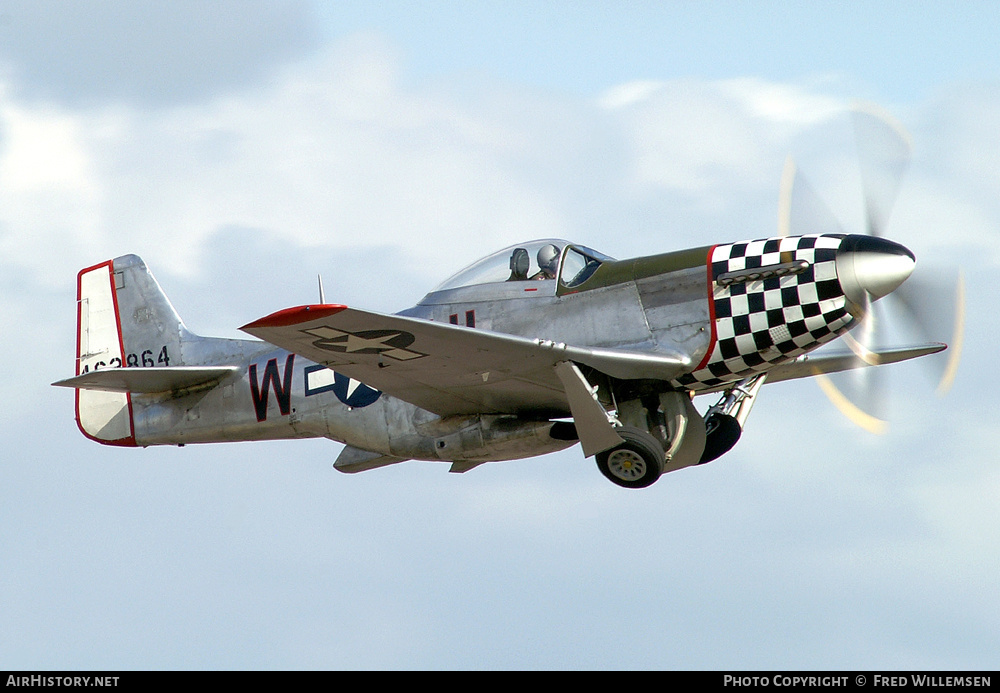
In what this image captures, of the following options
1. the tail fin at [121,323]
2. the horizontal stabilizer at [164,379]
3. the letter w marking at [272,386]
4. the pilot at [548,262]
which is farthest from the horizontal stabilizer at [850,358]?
the tail fin at [121,323]

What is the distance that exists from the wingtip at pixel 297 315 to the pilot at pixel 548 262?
124 inches

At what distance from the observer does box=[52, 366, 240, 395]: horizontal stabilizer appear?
15750 millimetres

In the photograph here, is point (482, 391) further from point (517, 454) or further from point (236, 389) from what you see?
point (236, 389)

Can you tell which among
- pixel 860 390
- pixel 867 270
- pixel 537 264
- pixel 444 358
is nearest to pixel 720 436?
pixel 860 390

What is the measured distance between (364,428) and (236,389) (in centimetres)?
178

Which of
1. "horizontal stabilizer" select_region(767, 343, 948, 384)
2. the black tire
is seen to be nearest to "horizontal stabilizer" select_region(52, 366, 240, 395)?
the black tire

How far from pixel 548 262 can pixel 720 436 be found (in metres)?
2.70

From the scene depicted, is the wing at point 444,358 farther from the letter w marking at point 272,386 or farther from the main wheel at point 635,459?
the letter w marking at point 272,386

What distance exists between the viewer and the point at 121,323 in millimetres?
18297

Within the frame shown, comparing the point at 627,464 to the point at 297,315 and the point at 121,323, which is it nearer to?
the point at 297,315

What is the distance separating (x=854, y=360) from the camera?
50.1 feet

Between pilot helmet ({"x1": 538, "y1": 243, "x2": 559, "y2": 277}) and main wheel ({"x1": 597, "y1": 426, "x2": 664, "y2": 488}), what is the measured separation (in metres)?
1.84
